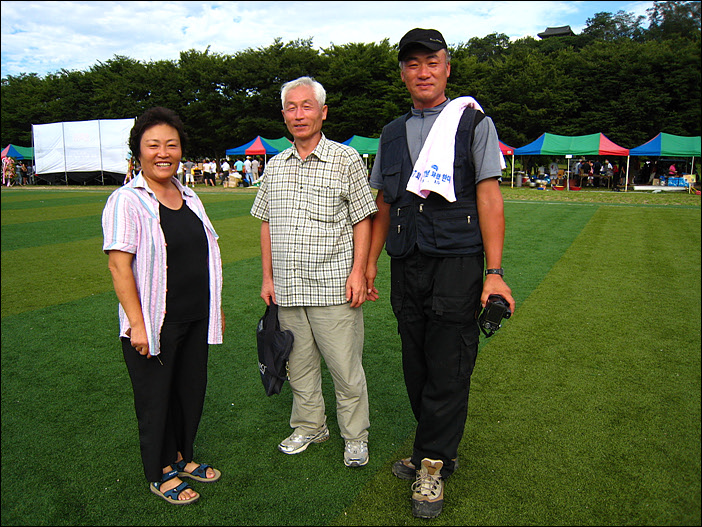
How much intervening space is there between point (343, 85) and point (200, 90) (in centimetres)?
1214

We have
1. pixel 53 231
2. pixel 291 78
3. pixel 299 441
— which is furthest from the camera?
pixel 291 78

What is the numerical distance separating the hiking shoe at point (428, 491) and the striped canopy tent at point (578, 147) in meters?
23.8

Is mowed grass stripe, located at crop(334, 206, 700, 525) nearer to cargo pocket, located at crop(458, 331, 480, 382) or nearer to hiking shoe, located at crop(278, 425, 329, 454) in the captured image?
hiking shoe, located at crop(278, 425, 329, 454)

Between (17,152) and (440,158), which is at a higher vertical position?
(17,152)

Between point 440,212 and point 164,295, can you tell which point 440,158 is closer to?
point 440,212

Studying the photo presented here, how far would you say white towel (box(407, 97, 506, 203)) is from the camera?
212 cm

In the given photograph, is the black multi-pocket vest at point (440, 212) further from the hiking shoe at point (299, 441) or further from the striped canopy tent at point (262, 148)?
the striped canopy tent at point (262, 148)

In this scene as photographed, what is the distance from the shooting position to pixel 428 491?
2299 millimetres

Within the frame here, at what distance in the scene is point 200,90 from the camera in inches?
1677

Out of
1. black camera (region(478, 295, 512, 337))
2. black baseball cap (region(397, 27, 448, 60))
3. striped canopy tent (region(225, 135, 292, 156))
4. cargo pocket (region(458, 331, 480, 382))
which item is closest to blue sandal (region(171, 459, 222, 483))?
cargo pocket (region(458, 331, 480, 382))

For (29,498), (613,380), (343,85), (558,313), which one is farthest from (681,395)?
(343,85)

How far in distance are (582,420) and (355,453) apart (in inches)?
56.0

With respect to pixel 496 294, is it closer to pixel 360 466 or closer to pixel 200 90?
pixel 360 466

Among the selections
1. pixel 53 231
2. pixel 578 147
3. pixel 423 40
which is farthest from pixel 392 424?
pixel 578 147
